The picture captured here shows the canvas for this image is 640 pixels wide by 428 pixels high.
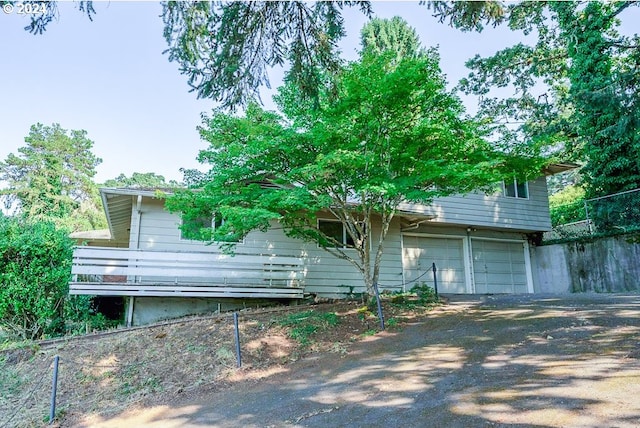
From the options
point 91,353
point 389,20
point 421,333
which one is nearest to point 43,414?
point 91,353

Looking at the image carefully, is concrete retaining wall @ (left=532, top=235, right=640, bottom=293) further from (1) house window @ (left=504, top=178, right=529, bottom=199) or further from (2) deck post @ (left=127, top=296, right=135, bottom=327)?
(2) deck post @ (left=127, top=296, right=135, bottom=327)

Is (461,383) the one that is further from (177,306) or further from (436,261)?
(436,261)

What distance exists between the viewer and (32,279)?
28.2 ft

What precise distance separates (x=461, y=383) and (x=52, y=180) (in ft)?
107

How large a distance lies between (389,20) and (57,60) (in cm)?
2195

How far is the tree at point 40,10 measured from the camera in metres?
3.99

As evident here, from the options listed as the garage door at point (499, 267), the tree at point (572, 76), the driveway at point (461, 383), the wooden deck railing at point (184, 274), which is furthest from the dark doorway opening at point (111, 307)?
the tree at point (572, 76)

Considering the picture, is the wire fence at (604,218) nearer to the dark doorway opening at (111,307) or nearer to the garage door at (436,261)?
the garage door at (436,261)

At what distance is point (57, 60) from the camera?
747 cm

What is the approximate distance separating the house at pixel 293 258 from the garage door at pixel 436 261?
3cm

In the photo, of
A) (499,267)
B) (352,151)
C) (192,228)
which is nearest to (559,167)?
(499,267)

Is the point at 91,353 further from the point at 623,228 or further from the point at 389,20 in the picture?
the point at 389,20

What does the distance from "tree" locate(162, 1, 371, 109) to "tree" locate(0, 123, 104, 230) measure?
2575cm

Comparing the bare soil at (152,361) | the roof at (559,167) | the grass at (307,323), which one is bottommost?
the bare soil at (152,361)
